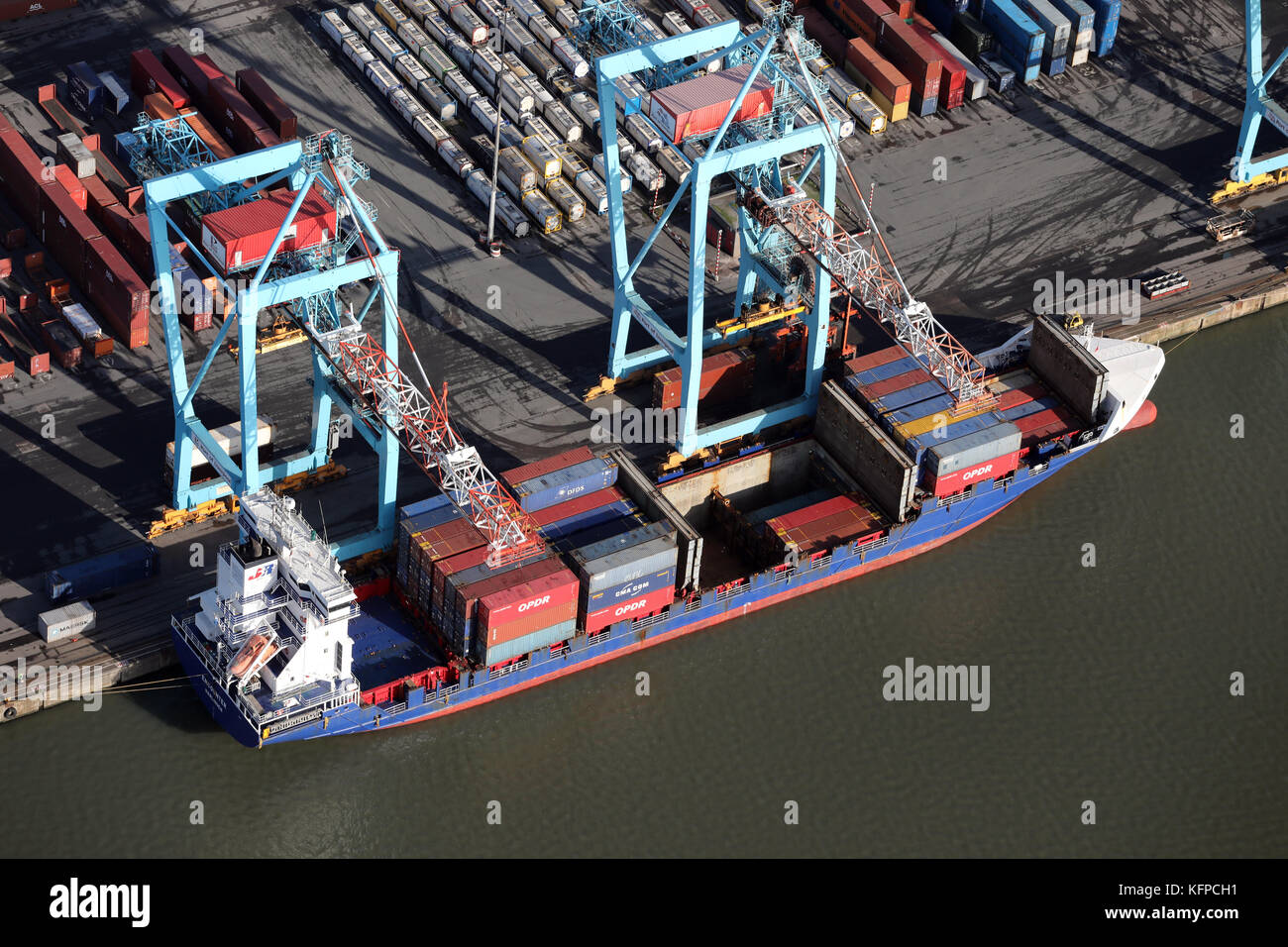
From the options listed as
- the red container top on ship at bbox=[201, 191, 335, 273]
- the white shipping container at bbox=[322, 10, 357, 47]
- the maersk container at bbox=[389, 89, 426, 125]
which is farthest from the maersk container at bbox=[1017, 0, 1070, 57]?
the red container top on ship at bbox=[201, 191, 335, 273]

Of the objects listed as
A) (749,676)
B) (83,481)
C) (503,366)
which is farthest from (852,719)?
(83,481)

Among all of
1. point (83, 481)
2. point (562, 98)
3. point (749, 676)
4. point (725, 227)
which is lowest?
point (749, 676)

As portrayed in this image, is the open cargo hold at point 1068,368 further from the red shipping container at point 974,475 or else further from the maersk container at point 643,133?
the maersk container at point 643,133

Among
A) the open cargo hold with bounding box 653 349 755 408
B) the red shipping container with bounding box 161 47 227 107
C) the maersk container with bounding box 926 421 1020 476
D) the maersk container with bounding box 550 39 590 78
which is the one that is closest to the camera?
the maersk container with bounding box 926 421 1020 476

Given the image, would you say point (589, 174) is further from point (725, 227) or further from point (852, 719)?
point (852, 719)

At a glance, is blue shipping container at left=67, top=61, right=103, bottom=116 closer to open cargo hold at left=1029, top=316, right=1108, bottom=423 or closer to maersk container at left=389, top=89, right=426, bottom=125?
maersk container at left=389, top=89, right=426, bottom=125

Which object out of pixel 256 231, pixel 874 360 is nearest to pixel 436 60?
pixel 256 231
